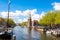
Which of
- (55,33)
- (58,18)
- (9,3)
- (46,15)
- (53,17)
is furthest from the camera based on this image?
(46,15)

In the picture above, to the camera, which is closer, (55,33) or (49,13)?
(55,33)

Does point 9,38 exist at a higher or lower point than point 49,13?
lower

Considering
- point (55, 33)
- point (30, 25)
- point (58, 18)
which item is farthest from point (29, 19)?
point (55, 33)

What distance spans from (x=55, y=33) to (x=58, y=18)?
765 inches

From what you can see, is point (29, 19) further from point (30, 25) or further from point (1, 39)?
point (1, 39)

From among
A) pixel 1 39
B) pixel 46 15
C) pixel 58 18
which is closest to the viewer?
pixel 1 39

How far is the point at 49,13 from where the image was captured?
261 feet

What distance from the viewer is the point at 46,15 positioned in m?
82.1

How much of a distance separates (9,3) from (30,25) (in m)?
151

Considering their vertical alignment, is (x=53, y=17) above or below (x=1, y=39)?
above

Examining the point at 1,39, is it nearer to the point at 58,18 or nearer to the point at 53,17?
the point at 58,18

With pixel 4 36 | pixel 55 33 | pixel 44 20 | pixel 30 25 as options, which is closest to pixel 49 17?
pixel 44 20

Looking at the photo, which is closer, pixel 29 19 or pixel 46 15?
pixel 46 15

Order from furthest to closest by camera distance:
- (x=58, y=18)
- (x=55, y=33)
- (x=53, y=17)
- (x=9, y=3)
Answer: (x=53, y=17) < (x=58, y=18) < (x=55, y=33) < (x=9, y=3)
